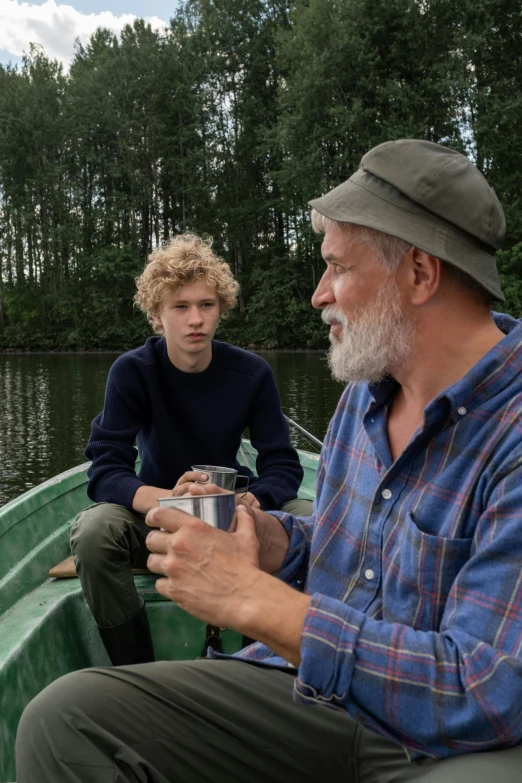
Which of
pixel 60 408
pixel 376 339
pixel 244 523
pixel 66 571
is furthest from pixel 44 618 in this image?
pixel 60 408

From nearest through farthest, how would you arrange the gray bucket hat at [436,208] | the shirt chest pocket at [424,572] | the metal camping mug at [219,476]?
the shirt chest pocket at [424,572], the gray bucket hat at [436,208], the metal camping mug at [219,476]

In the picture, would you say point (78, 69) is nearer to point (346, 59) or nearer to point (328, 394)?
point (346, 59)

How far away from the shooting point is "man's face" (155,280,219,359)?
2.95m

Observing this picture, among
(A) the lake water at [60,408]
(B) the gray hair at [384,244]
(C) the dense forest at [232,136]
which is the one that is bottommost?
(A) the lake water at [60,408]

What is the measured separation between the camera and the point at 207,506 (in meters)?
1.35

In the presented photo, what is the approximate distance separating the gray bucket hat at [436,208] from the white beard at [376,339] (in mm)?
118

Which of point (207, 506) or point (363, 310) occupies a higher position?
point (363, 310)

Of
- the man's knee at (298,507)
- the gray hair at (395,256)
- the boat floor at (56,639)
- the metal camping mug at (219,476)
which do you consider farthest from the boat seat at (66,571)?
the gray hair at (395,256)

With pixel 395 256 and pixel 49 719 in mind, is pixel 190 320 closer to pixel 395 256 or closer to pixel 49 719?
pixel 395 256

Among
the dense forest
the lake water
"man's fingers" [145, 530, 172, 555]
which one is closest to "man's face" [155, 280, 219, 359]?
"man's fingers" [145, 530, 172, 555]

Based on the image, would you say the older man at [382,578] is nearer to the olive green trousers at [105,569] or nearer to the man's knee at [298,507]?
the olive green trousers at [105,569]

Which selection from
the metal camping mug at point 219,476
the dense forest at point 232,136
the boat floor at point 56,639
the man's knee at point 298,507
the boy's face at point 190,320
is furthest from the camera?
the dense forest at point 232,136

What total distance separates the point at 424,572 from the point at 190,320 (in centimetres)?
186

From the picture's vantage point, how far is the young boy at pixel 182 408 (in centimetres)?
284
